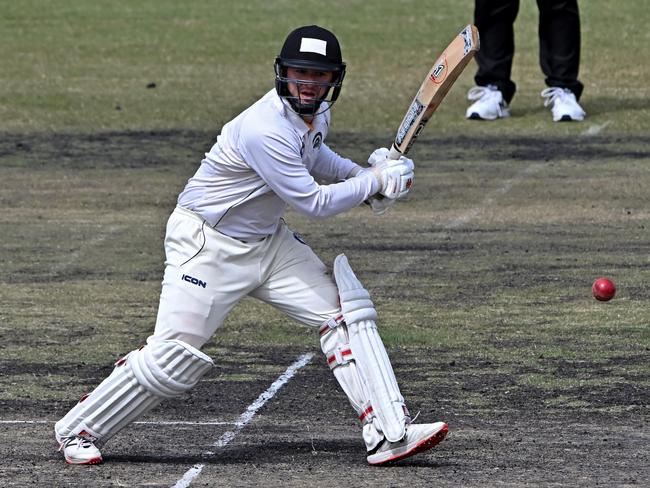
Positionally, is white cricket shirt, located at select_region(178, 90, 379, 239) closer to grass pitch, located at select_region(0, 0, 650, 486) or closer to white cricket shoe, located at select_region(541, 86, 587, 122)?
grass pitch, located at select_region(0, 0, 650, 486)

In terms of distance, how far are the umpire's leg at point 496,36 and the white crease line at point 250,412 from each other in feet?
33.2

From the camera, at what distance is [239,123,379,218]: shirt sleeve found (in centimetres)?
720

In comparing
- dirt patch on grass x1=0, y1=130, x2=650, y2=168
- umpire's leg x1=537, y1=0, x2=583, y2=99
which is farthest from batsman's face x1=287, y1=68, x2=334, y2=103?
umpire's leg x1=537, y1=0, x2=583, y2=99

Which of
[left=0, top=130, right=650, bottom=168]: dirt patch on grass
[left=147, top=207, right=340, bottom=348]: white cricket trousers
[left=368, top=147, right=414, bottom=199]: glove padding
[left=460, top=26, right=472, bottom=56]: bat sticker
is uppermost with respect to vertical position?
[left=460, top=26, right=472, bottom=56]: bat sticker

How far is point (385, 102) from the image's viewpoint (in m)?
21.0

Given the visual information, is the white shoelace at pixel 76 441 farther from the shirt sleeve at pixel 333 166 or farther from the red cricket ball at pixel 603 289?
the red cricket ball at pixel 603 289

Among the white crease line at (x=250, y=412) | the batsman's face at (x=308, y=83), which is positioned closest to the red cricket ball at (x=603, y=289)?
the white crease line at (x=250, y=412)

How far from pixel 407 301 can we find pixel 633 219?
381cm

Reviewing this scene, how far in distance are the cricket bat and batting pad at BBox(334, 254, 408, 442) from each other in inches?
29.4

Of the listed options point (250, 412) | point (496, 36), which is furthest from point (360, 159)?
point (250, 412)

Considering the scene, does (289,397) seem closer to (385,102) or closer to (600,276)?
(600,276)

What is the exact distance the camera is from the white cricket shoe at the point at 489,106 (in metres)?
19.8

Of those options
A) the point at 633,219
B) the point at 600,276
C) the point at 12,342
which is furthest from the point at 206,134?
the point at 12,342

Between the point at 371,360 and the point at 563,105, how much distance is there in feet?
42.1
